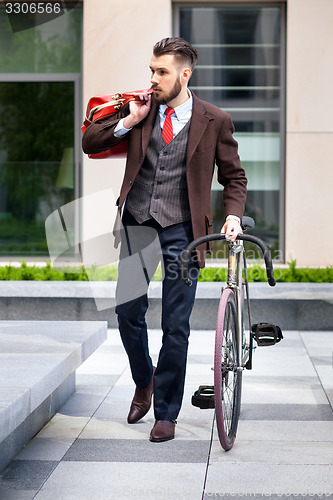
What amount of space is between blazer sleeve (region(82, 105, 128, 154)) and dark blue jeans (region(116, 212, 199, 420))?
1.33 ft

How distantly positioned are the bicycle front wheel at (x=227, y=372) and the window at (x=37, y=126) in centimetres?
668

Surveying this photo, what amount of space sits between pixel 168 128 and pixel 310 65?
240 inches

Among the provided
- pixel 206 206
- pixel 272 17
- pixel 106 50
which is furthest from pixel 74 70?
pixel 206 206

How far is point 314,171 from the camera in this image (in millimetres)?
10211

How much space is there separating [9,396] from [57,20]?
8.15m

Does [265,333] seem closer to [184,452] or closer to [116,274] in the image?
[184,452]

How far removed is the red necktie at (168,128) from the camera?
458 cm

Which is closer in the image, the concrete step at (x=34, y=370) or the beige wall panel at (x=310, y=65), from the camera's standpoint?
the concrete step at (x=34, y=370)

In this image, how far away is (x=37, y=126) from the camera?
1092 centimetres

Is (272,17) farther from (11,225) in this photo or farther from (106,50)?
(11,225)

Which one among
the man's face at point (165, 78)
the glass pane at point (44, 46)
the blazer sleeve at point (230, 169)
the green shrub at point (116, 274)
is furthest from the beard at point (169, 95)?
the glass pane at point (44, 46)

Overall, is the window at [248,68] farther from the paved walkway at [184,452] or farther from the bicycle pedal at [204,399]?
the bicycle pedal at [204,399]

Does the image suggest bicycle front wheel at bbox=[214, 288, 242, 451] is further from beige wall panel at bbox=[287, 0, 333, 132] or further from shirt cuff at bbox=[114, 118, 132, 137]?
beige wall panel at bbox=[287, 0, 333, 132]

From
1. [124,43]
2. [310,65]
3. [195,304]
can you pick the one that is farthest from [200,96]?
[195,304]
